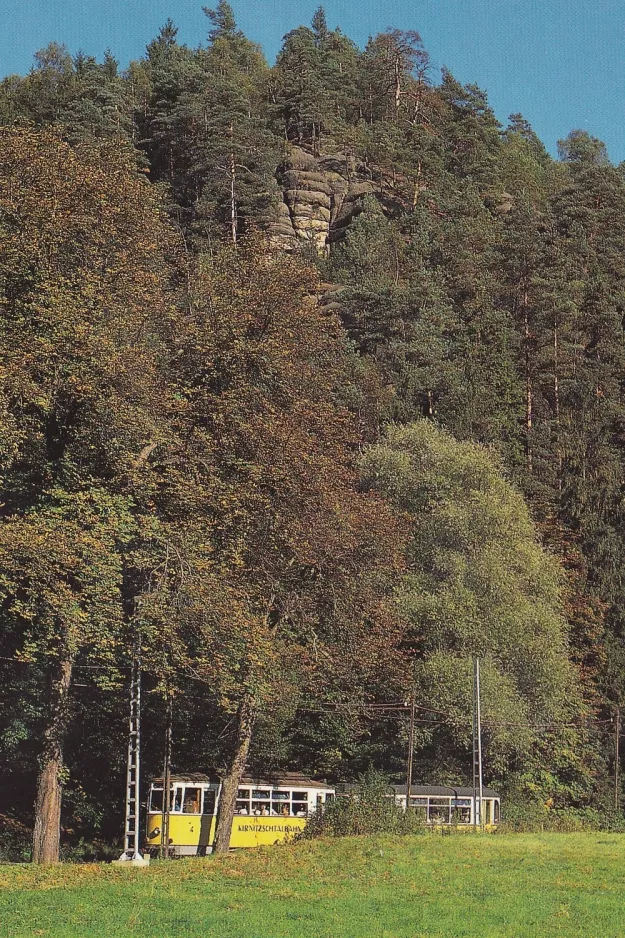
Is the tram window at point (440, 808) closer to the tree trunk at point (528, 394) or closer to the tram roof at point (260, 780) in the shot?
the tram roof at point (260, 780)

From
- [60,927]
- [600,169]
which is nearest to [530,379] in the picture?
[600,169]

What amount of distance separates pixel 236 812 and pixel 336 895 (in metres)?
21.0

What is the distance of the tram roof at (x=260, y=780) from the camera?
36.7m

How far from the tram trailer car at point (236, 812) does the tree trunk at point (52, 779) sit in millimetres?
10769

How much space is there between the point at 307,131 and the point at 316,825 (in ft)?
285

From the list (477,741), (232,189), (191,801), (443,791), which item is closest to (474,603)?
(477,741)

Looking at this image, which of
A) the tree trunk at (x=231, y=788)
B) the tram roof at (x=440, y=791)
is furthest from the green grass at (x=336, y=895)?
the tram roof at (x=440, y=791)

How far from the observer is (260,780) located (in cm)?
3738

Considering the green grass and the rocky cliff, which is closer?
the green grass

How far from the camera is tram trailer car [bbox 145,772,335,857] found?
35562mm

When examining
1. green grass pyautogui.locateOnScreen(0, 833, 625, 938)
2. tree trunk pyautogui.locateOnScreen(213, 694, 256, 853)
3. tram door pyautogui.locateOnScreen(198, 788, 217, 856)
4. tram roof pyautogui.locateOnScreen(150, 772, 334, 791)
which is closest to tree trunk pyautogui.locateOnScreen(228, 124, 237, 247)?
tram roof pyautogui.locateOnScreen(150, 772, 334, 791)

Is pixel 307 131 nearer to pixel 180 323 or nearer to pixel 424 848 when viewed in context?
pixel 180 323

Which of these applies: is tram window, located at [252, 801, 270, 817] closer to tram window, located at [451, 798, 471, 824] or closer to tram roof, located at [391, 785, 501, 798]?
tram roof, located at [391, 785, 501, 798]

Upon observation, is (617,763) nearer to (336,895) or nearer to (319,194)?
(336,895)
